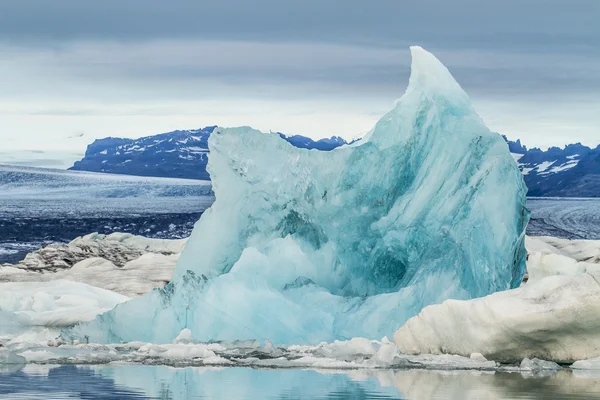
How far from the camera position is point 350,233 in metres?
21.3

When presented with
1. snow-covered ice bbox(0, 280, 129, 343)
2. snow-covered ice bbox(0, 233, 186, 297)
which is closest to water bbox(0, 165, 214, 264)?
snow-covered ice bbox(0, 233, 186, 297)

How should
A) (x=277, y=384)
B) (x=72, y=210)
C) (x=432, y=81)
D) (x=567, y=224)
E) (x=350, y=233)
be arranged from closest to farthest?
1. (x=277, y=384)
2. (x=350, y=233)
3. (x=432, y=81)
4. (x=567, y=224)
5. (x=72, y=210)

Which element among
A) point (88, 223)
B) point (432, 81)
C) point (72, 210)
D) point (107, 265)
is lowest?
point (72, 210)

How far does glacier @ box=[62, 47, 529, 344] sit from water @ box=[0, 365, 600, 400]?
10.4ft

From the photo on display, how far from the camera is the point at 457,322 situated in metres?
17.4

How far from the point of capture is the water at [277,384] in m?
13.4

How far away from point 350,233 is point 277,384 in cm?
689

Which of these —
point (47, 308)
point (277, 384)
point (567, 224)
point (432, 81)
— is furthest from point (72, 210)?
point (277, 384)

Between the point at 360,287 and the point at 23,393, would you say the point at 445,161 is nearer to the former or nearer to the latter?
the point at 360,287

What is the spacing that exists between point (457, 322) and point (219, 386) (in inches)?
174

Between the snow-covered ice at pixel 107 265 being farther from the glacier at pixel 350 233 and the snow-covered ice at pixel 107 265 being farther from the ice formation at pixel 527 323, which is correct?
Answer: the ice formation at pixel 527 323

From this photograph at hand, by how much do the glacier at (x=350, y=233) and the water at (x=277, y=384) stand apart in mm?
3182

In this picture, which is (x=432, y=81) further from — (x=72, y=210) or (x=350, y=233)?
(x=72, y=210)

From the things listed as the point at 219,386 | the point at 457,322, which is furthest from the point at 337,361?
the point at 219,386
